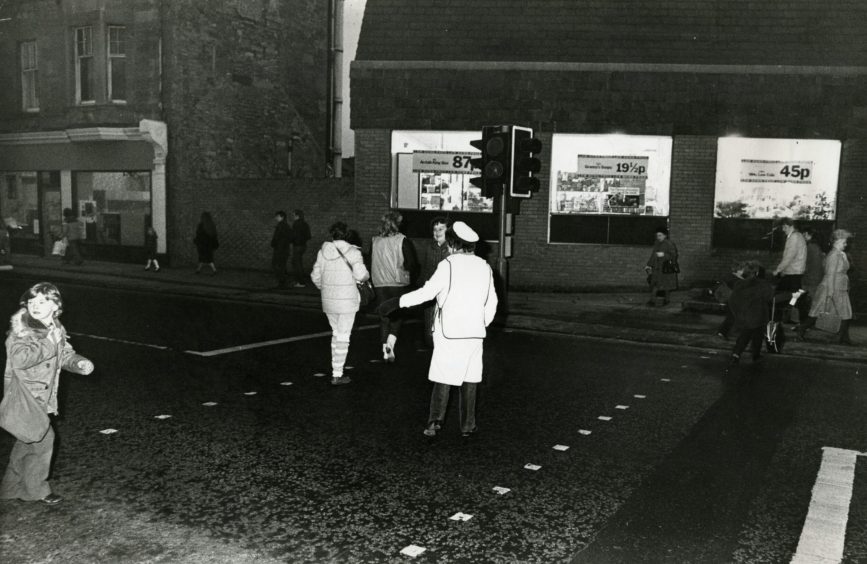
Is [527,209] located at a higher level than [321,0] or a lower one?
lower

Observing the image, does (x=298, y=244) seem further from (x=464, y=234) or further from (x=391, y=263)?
(x=464, y=234)

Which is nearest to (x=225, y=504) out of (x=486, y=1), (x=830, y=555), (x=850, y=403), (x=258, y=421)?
(x=258, y=421)

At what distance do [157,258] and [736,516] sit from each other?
64.5ft

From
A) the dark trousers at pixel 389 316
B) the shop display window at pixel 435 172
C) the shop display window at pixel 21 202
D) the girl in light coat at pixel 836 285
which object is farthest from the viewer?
the shop display window at pixel 21 202

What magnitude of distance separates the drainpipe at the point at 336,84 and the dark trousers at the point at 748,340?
1770 centimetres

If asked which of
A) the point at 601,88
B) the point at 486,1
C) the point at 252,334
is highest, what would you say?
the point at 486,1

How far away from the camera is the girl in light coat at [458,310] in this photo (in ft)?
20.8

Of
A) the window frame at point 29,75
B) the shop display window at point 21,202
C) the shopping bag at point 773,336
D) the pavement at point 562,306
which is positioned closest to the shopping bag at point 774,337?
the shopping bag at point 773,336

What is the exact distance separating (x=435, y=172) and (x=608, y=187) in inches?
155

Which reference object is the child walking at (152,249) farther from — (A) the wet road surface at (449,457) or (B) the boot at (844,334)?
(B) the boot at (844,334)

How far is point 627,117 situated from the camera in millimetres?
17578

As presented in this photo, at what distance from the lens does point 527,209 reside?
714 inches

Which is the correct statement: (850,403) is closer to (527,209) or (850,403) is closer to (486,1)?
(527,209)

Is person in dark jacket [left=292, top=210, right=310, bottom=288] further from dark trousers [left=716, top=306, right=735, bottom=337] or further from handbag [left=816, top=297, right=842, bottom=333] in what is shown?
handbag [left=816, top=297, right=842, bottom=333]
